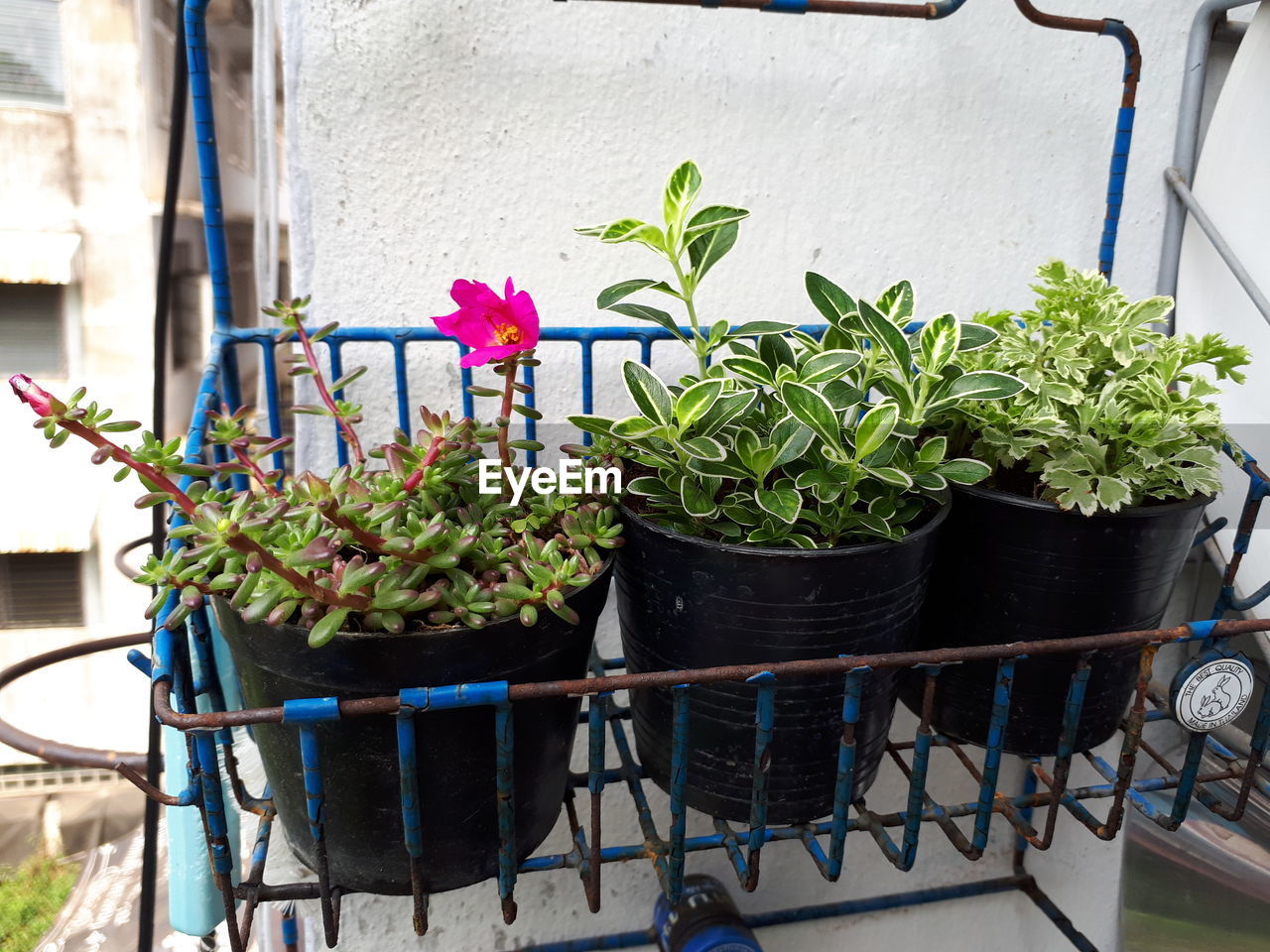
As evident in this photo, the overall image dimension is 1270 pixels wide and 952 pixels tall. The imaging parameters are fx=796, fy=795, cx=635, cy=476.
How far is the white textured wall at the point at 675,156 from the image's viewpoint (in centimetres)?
71

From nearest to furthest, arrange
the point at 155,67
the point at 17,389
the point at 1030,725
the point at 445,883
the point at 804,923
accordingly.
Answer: the point at 17,389, the point at 445,883, the point at 1030,725, the point at 804,923, the point at 155,67

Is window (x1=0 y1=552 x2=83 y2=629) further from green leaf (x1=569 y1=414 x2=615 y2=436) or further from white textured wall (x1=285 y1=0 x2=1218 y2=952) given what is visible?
green leaf (x1=569 y1=414 x2=615 y2=436)

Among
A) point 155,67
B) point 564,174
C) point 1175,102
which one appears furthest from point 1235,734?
point 155,67

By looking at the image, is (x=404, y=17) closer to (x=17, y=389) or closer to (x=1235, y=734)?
(x=17, y=389)

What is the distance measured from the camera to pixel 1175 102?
876 millimetres

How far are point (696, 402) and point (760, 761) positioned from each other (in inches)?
9.6

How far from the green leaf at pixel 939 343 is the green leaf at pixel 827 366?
0.15 feet

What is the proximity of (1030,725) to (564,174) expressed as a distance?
64 cm

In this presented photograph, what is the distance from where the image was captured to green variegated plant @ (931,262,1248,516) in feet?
1.90

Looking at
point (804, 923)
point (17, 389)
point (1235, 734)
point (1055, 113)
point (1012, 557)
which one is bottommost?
point (804, 923)

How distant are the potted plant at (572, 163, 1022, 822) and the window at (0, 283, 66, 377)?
1.32 meters

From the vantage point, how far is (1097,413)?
1.94 feet

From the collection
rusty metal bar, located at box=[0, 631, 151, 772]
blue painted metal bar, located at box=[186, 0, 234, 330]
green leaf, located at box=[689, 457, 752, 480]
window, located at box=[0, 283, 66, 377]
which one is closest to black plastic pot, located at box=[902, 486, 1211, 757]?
green leaf, located at box=[689, 457, 752, 480]

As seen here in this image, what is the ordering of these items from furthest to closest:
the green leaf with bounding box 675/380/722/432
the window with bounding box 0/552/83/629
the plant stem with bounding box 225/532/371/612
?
the window with bounding box 0/552/83/629
the green leaf with bounding box 675/380/722/432
the plant stem with bounding box 225/532/371/612
